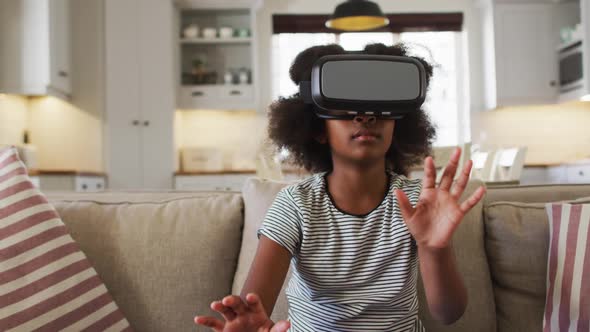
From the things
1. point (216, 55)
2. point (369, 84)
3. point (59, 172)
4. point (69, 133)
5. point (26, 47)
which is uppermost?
point (216, 55)

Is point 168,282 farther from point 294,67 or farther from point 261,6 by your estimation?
point 261,6

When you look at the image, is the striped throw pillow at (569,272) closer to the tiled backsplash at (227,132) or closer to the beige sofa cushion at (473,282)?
the beige sofa cushion at (473,282)

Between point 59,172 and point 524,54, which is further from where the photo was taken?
point 524,54

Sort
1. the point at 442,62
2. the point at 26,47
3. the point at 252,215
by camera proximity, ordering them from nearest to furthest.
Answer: the point at 252,215
the point at 26,47
the point at 442,62

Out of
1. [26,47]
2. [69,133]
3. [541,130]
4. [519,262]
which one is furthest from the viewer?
[541,130]

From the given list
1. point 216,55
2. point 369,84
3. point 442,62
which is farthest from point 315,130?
point 442,62

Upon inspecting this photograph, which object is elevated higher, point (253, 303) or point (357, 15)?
point (357, 15)

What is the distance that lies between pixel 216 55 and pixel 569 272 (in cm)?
427

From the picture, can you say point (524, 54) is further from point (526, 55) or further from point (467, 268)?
point (467, 268)

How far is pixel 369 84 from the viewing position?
0.90m

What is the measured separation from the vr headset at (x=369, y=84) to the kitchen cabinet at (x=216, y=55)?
13.6 feet

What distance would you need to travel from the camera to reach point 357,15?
368 cm

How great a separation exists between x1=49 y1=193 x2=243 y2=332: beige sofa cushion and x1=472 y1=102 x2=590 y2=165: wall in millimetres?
4229

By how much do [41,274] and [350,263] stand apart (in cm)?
62
